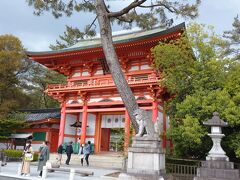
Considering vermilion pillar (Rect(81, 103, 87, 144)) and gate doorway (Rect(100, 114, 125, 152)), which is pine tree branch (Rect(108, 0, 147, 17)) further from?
gate doorway (Rect(100, 114, 125, 152))

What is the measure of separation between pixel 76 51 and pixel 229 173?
13296mm

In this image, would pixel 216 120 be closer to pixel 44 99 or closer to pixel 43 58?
pixel 43 58

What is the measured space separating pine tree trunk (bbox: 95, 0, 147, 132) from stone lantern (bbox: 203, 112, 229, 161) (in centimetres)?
300

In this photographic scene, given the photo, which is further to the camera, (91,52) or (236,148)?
(91,52)

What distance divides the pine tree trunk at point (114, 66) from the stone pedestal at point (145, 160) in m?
0.97

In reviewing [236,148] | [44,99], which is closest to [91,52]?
[236,148]

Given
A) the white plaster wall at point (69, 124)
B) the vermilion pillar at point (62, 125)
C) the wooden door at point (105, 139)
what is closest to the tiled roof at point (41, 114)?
the white plaster wall at point (69, 124)

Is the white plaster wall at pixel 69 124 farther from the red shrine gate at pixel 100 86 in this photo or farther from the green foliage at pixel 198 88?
the green foliage at pixel 198 88

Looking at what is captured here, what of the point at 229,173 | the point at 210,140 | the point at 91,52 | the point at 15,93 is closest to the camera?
the point at 229,173

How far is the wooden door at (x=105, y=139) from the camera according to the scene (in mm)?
20830

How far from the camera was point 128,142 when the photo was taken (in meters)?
13.4

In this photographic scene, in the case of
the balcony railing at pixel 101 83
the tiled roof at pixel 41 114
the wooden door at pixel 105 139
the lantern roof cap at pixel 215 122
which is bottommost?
the wooden door at pixel 105 139

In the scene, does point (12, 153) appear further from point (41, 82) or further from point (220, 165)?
point (41, 82)

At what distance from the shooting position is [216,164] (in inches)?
394
